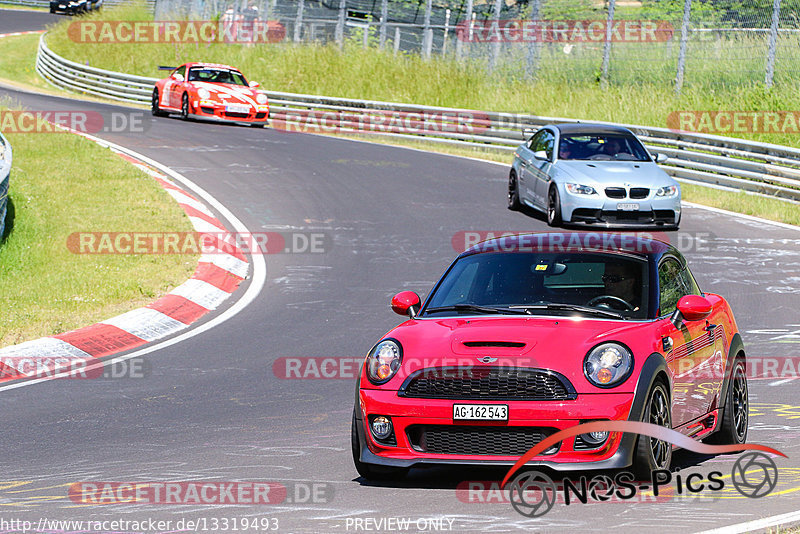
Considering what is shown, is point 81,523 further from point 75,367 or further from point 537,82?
point 537,82

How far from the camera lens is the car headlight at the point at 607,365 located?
651cm

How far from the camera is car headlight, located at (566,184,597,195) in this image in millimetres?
17797

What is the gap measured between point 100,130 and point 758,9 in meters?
14.5

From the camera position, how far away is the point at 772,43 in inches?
953

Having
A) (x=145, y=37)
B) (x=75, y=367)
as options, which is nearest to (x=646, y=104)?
(x=75, y=367)

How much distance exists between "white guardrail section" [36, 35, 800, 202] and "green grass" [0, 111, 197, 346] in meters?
9.90

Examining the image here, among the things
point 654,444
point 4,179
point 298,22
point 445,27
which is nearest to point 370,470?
point 654,444

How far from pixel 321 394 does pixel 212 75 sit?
2251cm

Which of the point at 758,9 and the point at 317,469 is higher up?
the point at 758,9

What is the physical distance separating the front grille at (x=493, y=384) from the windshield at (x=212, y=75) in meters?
25.1

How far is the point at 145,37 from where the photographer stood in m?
47.3

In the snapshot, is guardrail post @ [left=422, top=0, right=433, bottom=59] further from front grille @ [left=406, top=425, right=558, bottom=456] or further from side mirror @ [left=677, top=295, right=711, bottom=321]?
front grille @ [left=406, top=425, right=558, bottom=456]

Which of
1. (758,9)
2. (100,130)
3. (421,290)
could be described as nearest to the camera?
(421,290)
